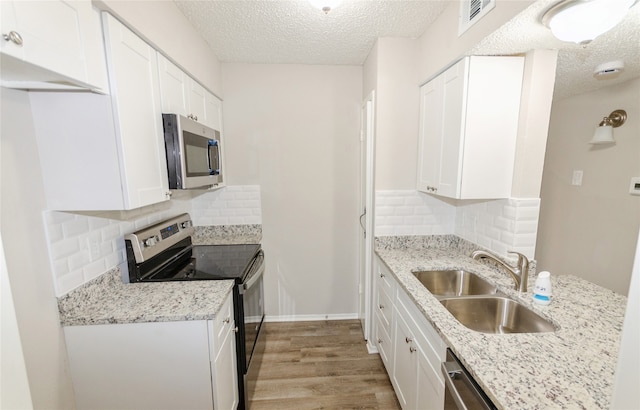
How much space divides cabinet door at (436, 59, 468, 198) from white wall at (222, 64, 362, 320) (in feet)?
3.22

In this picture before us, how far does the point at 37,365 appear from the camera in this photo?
107 cm

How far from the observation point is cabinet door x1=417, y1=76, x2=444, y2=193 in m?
1.82

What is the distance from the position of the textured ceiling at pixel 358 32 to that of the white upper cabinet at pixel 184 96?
395 millimetres

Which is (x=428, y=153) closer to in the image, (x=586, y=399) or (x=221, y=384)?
(x=586, y=399)

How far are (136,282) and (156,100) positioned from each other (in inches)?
42.0

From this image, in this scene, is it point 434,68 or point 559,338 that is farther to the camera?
point 434,68

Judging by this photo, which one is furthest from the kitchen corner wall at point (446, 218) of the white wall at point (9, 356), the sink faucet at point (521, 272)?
the white wall at point (9, 356)

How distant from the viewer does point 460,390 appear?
94 cm

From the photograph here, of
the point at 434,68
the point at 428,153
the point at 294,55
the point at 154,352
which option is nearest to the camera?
the point at 154,352

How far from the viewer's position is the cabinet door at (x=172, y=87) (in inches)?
58.4

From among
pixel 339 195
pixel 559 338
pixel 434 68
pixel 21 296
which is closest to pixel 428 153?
pixel 434 68

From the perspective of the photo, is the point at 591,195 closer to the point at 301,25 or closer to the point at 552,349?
the point at 552,349

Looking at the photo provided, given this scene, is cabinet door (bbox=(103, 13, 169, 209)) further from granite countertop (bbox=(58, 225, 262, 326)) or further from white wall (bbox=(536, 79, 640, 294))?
white wall (bbox=(536, 79, 640, 294))

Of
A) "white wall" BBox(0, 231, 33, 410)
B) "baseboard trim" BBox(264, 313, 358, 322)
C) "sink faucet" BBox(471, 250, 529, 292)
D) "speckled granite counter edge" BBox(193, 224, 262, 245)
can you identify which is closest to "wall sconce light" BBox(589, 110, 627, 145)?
"sink faucet" BBox(471, 250, 529, 292)
